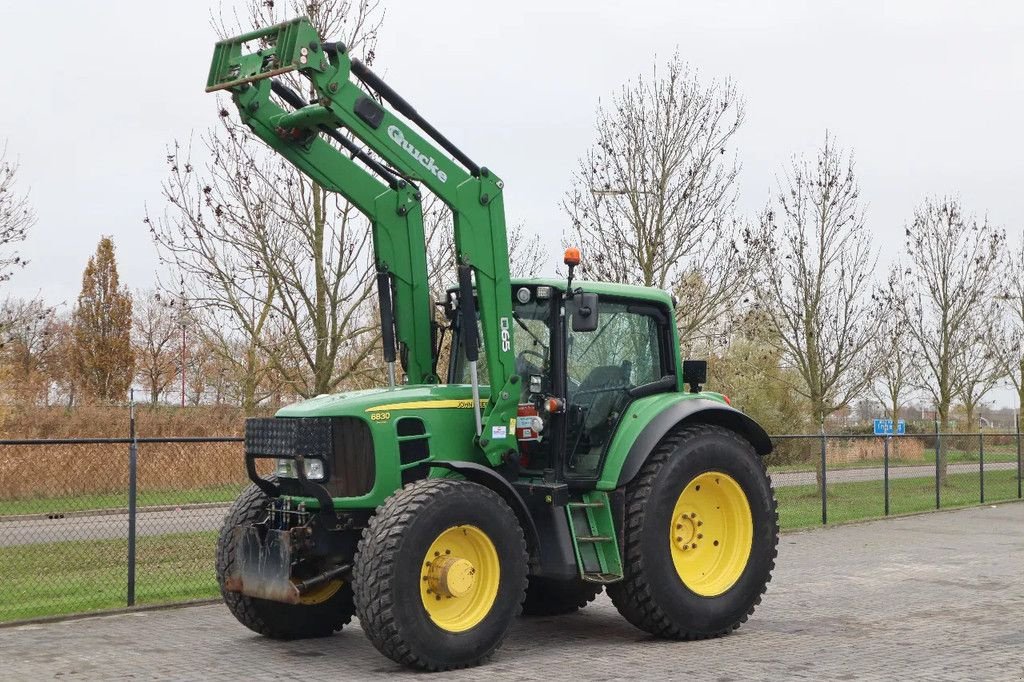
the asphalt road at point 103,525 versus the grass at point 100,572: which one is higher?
the asphalt road at point 103,525

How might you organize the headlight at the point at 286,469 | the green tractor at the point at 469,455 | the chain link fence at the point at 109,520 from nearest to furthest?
the green tractor at the point at 469,455 < the headlight at the point at 286,469 < the chain link fence at the point at 109,520

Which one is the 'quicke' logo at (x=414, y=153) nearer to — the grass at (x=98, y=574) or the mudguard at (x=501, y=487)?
the mudguard at (x=501, y=487)

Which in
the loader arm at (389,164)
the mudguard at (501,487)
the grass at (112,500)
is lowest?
the grass at (112,500)

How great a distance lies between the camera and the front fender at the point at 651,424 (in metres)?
8.57

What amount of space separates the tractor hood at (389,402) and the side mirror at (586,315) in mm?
801

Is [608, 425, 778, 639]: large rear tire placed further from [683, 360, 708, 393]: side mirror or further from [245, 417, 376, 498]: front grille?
[245, 417, 376, 498]: front grille

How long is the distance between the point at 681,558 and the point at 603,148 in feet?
40.4

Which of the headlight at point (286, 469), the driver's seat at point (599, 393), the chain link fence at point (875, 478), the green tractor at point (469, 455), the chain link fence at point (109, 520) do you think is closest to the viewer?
the green tractor at point (469, 455)

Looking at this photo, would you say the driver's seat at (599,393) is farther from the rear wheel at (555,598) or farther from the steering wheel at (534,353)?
the rear wheel at (555,598)

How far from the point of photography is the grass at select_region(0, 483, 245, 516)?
1346cm

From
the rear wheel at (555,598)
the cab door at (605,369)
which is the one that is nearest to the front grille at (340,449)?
the cab door at (605,369)

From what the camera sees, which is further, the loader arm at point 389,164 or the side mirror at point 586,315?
the side mirror at point 586,315

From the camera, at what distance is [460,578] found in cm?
762

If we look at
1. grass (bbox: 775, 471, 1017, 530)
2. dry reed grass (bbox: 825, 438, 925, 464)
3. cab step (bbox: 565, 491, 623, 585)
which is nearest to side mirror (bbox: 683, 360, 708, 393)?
cab step (bbox: 565, 491, 623, 585)
